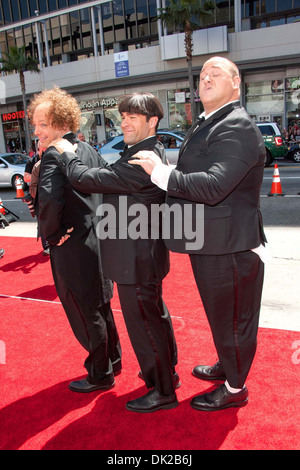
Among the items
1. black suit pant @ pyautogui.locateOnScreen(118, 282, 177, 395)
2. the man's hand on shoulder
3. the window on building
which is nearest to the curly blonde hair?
the man's hand on shoulder

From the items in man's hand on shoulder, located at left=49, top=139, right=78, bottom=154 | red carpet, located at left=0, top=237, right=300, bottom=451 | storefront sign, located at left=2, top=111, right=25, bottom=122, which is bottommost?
red carpet, located at left=0, top=237, right=300, bottom=451

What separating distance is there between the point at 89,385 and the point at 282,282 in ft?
9.12

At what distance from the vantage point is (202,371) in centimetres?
293

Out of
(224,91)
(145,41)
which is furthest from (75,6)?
(224,91)

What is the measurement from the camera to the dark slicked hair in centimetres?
228

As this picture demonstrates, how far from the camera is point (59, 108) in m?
2.56

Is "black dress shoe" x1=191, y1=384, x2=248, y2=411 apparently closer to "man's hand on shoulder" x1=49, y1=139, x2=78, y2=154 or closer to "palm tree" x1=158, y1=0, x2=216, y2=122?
"man's hand on shoulder" x1=49, y1=139, x2=78, y2=154

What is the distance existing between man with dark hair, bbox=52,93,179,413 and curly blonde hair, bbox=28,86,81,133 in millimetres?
203

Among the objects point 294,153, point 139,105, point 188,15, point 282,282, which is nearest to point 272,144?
point 294,153

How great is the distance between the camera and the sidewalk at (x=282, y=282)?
378 centimetres

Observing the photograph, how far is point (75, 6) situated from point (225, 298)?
33.6m

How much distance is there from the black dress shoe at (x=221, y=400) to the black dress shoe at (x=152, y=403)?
0.50ft

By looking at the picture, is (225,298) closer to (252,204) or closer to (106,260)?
Result: (252,204)

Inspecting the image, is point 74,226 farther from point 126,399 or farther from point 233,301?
point 126,399
